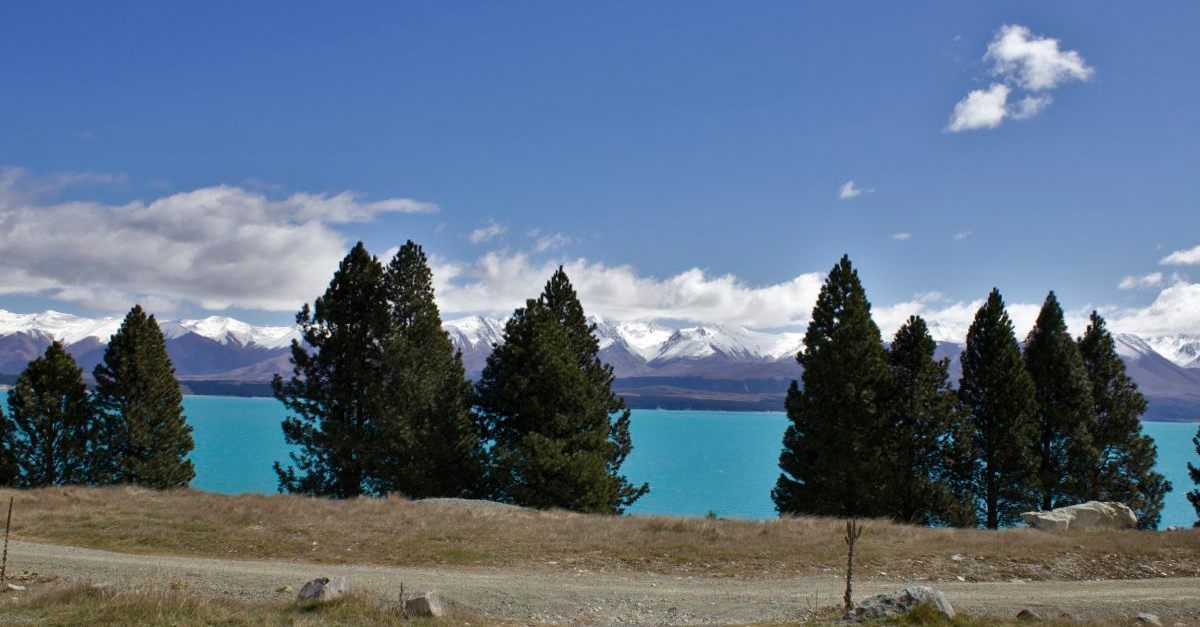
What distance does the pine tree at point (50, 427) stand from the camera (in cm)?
3975

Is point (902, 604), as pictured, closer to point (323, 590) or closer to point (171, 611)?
point (323, 590)

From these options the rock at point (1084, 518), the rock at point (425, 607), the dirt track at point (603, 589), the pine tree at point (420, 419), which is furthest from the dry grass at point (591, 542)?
the pine tree at point (420, 419)

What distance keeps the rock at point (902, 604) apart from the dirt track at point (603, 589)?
50.7 inches

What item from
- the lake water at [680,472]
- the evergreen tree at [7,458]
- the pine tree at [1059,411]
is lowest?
the lake water at [680,472]

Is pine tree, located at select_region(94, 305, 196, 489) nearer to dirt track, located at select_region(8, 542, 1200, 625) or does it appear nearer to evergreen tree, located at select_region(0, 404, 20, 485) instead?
evergreen tree, located at select_region(0, 404, 20, 485)

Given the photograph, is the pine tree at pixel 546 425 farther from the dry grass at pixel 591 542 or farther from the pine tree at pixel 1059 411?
the pine tree at pixel 1059 411

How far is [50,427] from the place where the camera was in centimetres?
4022

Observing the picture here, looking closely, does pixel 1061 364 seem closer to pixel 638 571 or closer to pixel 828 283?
pixel 828 283

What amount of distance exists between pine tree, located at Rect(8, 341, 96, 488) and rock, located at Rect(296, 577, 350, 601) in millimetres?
34492

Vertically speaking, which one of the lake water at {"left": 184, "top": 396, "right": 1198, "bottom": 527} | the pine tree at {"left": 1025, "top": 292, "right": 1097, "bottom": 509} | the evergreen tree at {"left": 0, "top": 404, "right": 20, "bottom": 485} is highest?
the pine tree at {"left": 1025, "top": 292, "right": 1097, "bottom": 509}

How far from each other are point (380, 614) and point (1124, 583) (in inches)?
718

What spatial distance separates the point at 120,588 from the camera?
13.8 m

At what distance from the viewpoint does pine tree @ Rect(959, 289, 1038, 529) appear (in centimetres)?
3709

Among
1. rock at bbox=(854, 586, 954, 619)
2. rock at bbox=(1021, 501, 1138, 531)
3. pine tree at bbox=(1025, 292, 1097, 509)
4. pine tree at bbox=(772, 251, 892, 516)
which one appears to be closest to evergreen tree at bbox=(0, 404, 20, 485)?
pine tree at bbox=(772, 251, 892, 516)
